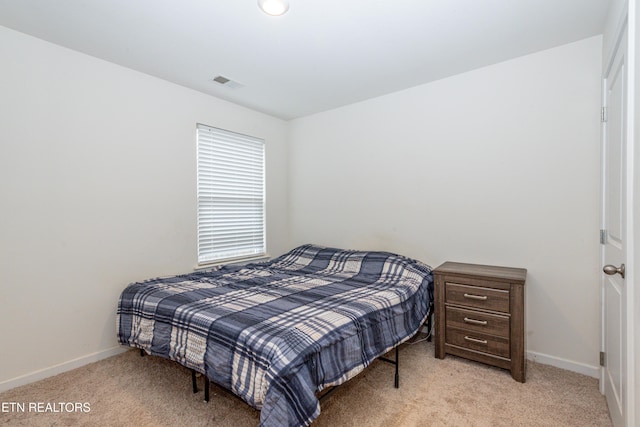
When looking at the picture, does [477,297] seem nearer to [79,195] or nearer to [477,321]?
[477,321]

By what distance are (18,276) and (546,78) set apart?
4029 millimetres

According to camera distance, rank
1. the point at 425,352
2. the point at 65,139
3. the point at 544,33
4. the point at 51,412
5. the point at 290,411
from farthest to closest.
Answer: the point at 425,352 → the point at 65,139 → the point at 544,33 → the point at 51,412 → the point at 290,411

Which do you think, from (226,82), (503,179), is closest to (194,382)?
(226,82)

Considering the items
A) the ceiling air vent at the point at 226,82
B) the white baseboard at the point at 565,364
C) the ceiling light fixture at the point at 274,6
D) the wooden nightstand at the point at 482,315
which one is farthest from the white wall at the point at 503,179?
the ceiling light fixture at the point at 274,6

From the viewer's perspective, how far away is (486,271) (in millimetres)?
2363

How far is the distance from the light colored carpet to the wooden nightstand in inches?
5.1

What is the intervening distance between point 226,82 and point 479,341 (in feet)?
9.93

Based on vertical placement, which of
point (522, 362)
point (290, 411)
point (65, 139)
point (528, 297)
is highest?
point (65, 139)

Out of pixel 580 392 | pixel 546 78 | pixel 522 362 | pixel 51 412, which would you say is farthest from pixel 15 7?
pixel 580 392

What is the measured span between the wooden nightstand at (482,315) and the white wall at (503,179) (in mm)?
321

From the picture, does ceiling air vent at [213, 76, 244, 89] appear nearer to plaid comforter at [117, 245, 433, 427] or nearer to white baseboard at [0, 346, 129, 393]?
plaid comforter at [117, 245, 433, 427]

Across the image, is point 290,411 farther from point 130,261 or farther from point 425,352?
point 130,261

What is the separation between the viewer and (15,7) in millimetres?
1853

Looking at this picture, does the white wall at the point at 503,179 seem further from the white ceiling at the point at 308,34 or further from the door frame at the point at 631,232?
the door frame at the point at 631,232
